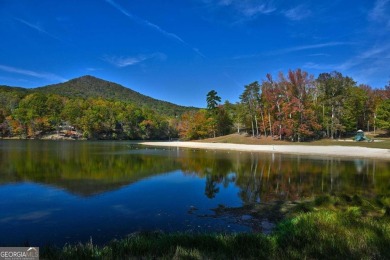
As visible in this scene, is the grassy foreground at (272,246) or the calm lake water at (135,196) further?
the calm lake water at (135,196)

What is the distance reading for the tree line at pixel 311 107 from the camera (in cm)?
6725

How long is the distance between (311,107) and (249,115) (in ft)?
59.7

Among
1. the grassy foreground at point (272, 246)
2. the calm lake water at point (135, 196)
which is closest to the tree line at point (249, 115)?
the calm lake water at point (135, 196)

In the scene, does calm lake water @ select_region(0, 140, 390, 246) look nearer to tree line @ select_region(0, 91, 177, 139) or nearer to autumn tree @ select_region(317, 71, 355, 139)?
autumn tree @ select_region(317, 71, 355, 139)

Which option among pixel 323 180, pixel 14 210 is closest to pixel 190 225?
pixel 14 210

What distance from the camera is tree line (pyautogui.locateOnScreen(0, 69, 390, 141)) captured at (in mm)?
68750

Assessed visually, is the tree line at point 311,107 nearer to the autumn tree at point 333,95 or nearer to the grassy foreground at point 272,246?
the autumn tree at point 333,95

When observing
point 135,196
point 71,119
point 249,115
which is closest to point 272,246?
point 135,196

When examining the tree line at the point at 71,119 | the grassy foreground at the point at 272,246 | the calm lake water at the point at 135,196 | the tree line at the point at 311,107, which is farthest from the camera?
the tree line at the point at 71,119

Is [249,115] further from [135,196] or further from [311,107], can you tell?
[135,196]

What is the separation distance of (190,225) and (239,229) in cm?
183

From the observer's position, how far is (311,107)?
71562 millimetres

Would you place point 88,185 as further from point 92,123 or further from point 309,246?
point 92,123

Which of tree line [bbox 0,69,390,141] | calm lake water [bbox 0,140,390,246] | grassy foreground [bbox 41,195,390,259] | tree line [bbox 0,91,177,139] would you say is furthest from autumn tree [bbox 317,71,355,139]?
tree line [bbox 0,91,177,139]
